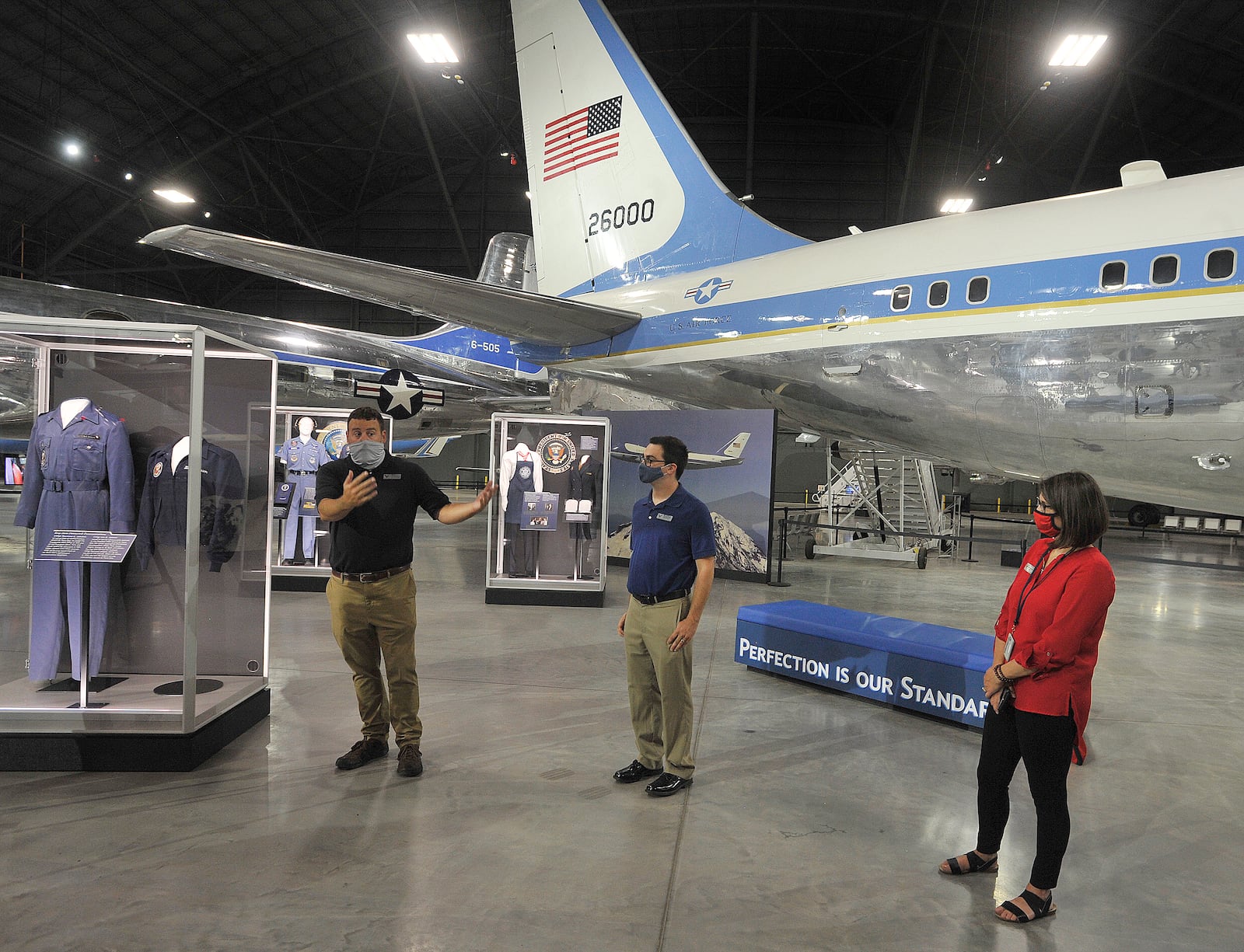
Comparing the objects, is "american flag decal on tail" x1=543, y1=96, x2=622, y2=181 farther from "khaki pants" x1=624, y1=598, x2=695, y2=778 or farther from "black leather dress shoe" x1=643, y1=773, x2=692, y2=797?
"black leather dress shoe" x1=643, y1=773, x2=692, y2=797

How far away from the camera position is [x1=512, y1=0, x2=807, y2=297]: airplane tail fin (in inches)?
415

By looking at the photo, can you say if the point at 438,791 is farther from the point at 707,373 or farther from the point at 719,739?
the point at 707,373

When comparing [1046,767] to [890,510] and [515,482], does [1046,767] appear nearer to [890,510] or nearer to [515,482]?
[515,482]

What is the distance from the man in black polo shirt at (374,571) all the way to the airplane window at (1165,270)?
5.43 m

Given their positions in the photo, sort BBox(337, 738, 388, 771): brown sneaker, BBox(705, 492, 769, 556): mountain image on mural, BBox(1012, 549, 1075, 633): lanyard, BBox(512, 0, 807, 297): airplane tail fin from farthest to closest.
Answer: BBox(705, 492, 769, 556): mountain image on mural < BBox(512, 0, 807, 297): airplane tail fin < BBox(337, 738, 388, 771): brown sneaker < BBox(1012, 549, 1075, 633): lanyard

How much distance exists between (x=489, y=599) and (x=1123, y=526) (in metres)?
28.2

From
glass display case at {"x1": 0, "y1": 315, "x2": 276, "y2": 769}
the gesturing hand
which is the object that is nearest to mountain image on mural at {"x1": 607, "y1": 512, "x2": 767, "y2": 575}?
glass display case at {"x1": 0, "y1": 315, "x2": 276, "y2": 769}

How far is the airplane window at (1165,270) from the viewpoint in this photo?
5.96 m

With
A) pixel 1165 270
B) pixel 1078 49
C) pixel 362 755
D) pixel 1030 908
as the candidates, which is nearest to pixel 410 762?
pixel 362 755

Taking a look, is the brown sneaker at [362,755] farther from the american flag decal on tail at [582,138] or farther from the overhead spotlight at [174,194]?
the overhead spotlight at [174,194]

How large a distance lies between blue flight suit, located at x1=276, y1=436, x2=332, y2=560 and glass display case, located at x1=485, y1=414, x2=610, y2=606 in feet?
8.62

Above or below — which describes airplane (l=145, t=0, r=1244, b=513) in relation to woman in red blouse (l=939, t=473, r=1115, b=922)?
above

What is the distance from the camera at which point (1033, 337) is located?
21.8ft

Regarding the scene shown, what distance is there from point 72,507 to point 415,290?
445cm
